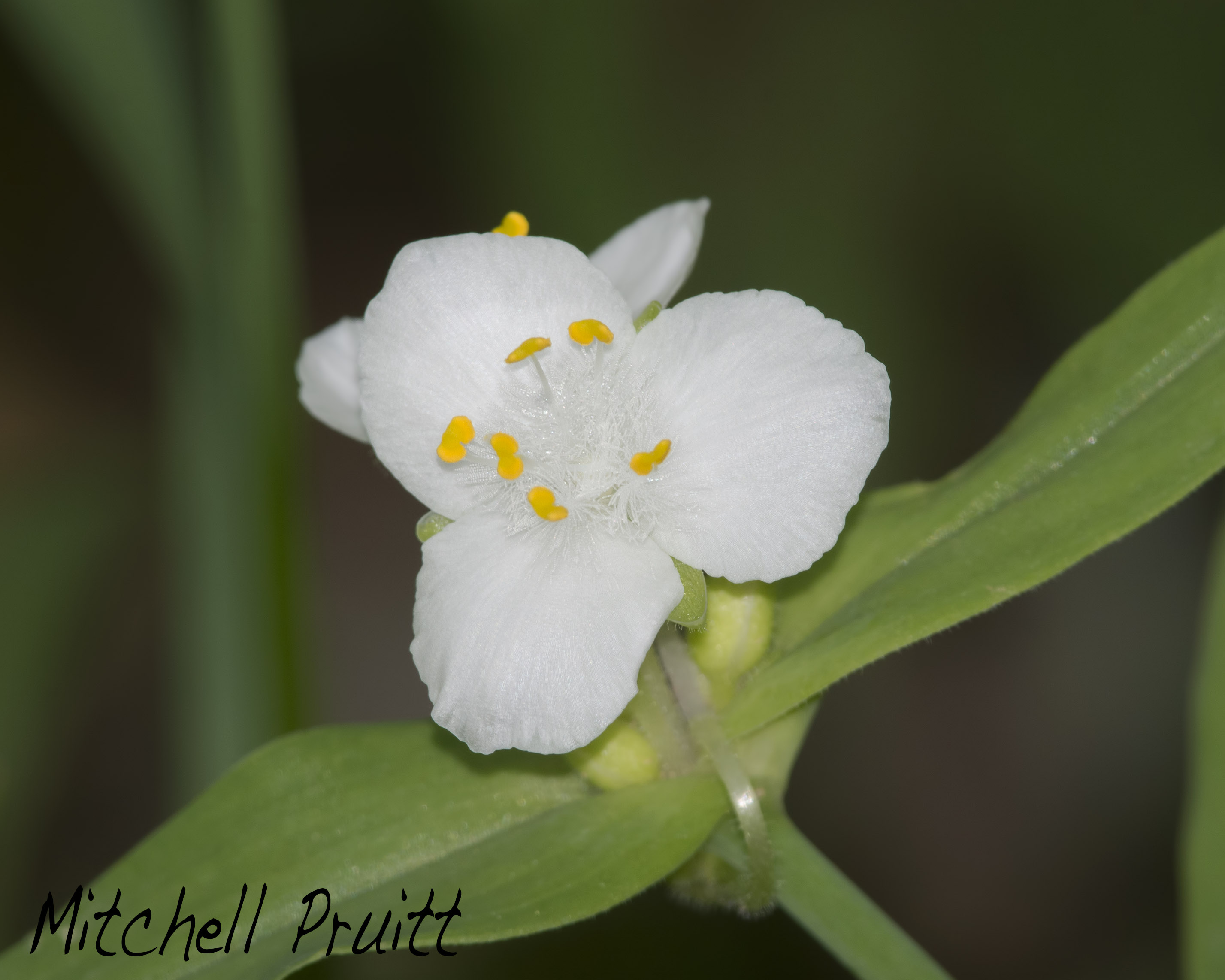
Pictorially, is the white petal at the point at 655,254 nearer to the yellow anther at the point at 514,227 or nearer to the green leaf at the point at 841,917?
the yellow anther at the point at 514,227

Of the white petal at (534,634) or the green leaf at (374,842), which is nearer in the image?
the white petal at (534,634)

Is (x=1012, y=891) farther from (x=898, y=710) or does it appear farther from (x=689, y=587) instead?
(x=689, y=587)

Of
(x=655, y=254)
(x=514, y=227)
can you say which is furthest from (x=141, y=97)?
(x=655, y=254)

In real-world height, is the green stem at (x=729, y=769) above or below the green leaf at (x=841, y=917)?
above

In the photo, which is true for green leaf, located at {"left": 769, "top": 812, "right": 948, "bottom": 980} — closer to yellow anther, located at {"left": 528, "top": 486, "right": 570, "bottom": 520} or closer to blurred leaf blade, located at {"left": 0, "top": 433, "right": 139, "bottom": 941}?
yellow anther, located at {"left": 528, "top": 486, "right": 570, "bottom": 520}

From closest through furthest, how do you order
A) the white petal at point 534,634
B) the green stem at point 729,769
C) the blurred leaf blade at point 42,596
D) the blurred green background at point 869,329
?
1. the white petal at point 534,634
2. the green stem at point 729,769
3. the blurred leaf blade at point 42,596
4. the blurred green background at point 869,329

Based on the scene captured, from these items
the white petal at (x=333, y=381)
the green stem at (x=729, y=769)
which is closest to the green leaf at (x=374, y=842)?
the green stem at (x=729, y=769)

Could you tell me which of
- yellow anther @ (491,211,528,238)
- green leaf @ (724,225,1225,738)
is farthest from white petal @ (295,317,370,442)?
green leaf @ (724,225,1225,738)

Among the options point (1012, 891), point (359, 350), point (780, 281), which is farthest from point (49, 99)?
point (1012, 891)
